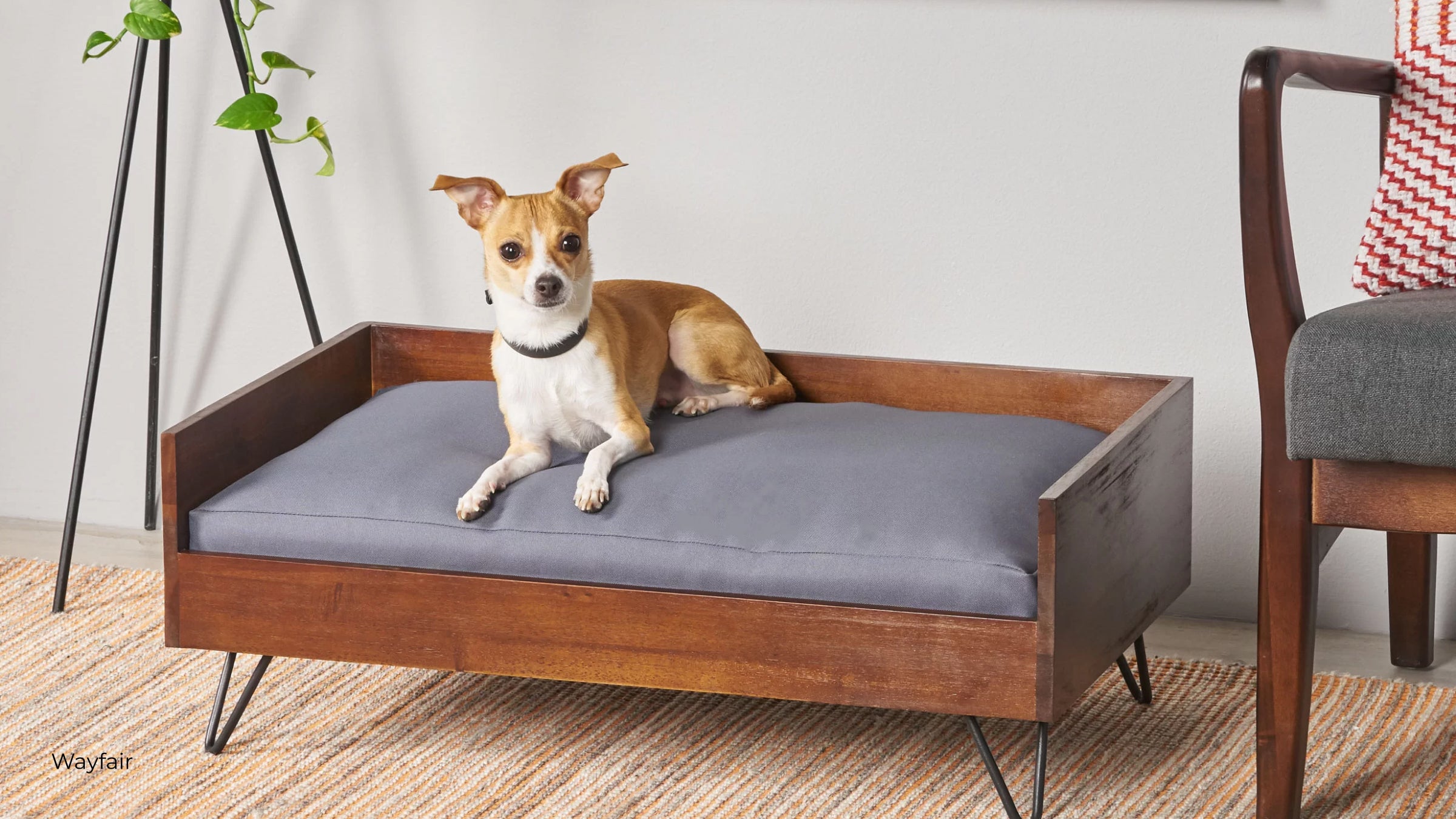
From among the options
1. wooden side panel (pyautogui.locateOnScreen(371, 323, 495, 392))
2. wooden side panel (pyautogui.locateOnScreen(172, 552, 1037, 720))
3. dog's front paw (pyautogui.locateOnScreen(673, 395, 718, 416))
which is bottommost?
wooden side panel (pyautogui.locateOnScreen(172, 552, 1037, 720))

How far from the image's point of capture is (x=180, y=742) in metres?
2.03

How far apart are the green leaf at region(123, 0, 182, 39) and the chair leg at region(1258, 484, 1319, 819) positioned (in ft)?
5.89

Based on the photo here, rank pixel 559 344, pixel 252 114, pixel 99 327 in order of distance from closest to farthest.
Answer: pixel 559 344, pixel 252 114, pixel 99 327

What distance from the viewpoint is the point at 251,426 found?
204cm

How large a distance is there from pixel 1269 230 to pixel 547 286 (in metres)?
0.84

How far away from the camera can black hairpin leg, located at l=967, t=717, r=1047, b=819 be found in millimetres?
1695

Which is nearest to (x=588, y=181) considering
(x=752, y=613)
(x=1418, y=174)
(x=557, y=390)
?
(x=557, y=390)

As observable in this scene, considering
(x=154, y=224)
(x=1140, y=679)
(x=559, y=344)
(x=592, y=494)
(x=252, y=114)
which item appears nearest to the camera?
(x=592, y=494)

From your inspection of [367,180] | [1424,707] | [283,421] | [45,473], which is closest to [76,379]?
[45,473]

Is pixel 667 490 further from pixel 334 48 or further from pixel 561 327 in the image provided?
pixel 334 48

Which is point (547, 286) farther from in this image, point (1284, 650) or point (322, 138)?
point (1284, 650)

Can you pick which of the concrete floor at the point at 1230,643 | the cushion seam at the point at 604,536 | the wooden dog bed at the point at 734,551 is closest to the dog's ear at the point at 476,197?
the wooden dog bed at the point at 734,551

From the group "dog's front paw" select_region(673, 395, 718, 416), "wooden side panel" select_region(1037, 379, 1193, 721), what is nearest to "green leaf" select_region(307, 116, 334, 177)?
"dog's front paw" select_region(673, 395, 718, 416)

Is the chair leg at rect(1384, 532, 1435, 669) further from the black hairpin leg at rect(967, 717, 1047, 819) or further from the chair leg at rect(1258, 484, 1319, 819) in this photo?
the black hairpin leg at rect(967, 717, 1047, 819)
